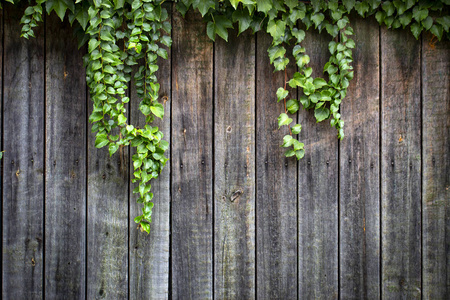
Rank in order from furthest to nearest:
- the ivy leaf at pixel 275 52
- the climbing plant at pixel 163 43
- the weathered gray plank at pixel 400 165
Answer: the weathered gray plank at pixel 400 165 → the ivy leaf at pixel 275 52 → the climbing plant at pixel 163 43

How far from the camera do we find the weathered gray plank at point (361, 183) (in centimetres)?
172

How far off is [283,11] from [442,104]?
938mm

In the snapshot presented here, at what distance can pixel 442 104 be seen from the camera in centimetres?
172

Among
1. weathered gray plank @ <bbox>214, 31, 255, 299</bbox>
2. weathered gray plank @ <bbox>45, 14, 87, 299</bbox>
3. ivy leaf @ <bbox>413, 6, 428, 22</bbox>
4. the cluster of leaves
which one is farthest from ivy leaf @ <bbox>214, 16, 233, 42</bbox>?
ivy leaf @ <bbox>413, 6, 428, 22</bbox>

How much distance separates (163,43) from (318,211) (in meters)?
1.12

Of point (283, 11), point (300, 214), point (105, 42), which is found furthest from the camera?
point (300, 214)

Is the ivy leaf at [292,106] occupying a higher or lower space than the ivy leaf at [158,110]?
higher

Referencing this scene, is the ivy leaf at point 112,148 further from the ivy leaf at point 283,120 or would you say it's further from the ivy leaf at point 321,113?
the ivy leaf at point 321,113

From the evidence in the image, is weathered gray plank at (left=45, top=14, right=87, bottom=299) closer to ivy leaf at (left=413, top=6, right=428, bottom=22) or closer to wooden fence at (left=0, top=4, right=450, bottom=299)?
wooden fence at (left=0, top=4, right=450, bottom=299)

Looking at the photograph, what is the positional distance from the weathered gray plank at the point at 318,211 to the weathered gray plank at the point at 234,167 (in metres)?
0.27

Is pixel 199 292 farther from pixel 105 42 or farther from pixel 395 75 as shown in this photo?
pixel 395 75

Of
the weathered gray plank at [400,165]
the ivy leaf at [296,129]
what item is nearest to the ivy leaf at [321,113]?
the ivy leaf at [296,129]

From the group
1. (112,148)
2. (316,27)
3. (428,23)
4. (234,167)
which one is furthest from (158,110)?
(428,23)

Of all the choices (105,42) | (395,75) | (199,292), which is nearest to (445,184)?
(395,75)
